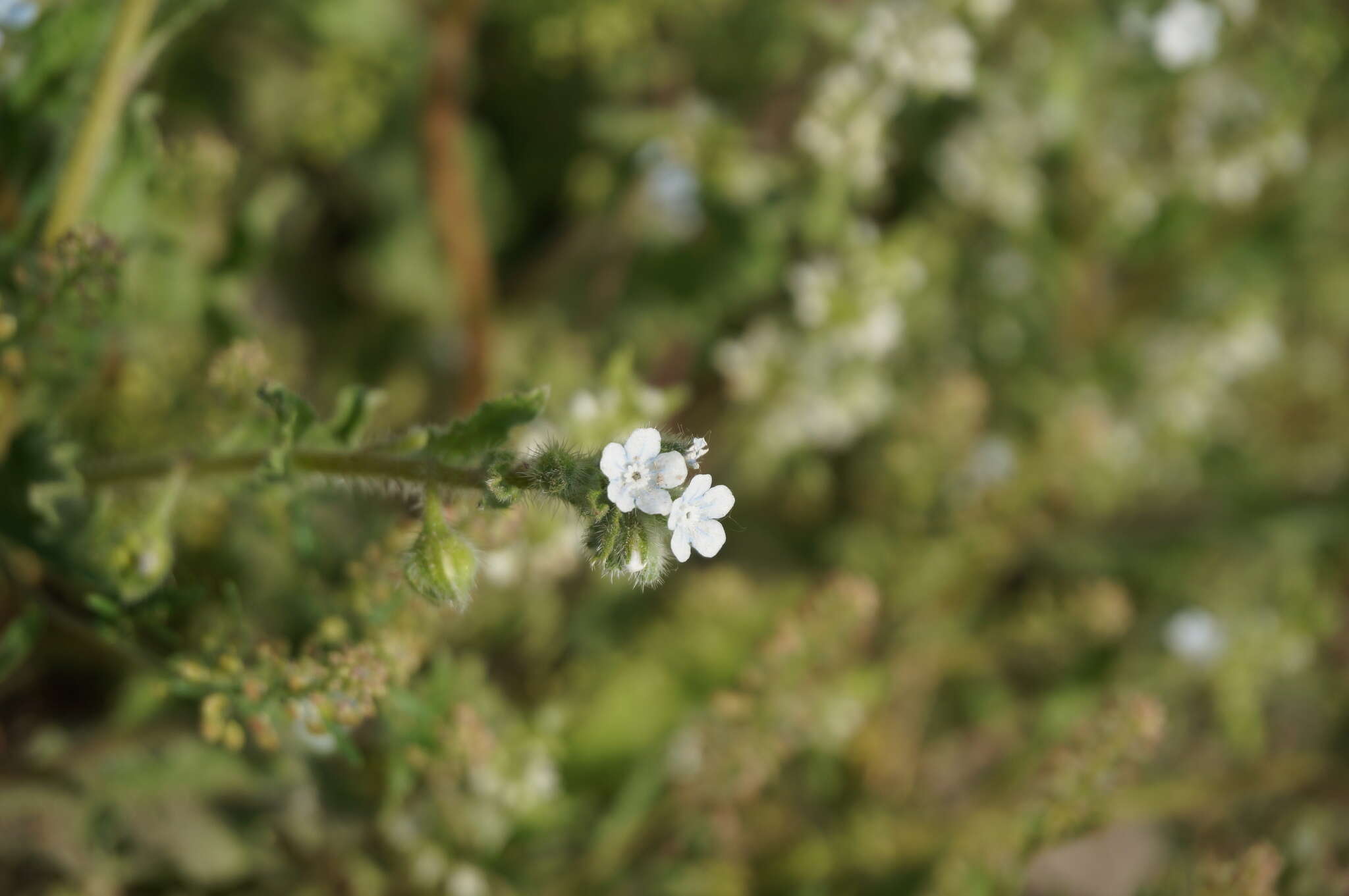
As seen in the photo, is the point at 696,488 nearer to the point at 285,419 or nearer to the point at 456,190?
the point at 285,419

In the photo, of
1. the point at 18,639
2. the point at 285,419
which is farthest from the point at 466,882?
the point at 285,419

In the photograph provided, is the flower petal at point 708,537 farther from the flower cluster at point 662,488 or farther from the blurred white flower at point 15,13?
the blurred white flower at point 15,13

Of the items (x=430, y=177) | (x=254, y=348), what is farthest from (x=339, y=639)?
(x=430, y=177)

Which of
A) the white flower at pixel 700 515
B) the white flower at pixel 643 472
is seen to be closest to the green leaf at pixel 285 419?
the white flower at pixel 643 472

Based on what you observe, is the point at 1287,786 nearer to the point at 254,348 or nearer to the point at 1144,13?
the point at 1144,13

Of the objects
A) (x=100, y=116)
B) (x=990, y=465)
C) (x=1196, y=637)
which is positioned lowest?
(x=100, y=116)

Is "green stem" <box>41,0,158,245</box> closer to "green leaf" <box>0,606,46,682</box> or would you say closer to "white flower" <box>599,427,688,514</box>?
"green leaf" <box>0,606,46,682</box>
